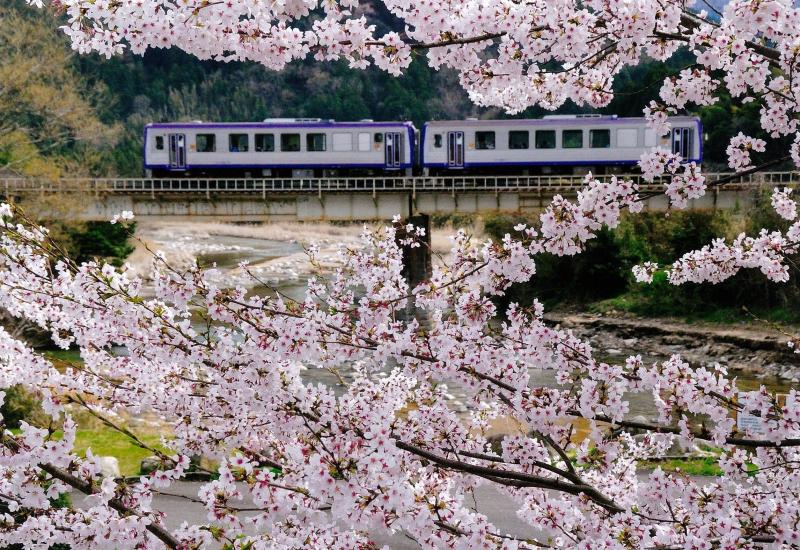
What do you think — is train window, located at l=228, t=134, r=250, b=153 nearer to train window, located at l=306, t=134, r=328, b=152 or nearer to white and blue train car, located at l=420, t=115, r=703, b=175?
train window, located at l=306, t=134, r=328, b=152

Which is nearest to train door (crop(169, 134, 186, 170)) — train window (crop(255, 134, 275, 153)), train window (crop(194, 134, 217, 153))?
train window (crop(194, 134, 217, 153))

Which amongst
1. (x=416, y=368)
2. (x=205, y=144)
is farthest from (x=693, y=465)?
(x=205, y=144)

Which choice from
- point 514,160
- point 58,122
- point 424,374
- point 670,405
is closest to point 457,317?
point 424,374

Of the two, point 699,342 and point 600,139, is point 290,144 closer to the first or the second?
point 600,139

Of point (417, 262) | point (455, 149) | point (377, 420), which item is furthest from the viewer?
point (417, 262)

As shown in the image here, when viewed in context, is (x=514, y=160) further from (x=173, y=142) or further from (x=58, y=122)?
(x=58, y=122)

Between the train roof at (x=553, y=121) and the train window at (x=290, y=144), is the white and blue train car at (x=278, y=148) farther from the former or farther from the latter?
the train roof at (x=553, y=121)

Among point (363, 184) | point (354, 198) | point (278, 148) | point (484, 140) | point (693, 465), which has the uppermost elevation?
point (484, 140)
